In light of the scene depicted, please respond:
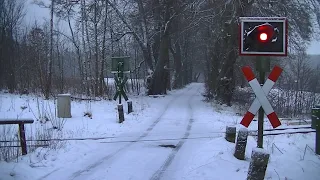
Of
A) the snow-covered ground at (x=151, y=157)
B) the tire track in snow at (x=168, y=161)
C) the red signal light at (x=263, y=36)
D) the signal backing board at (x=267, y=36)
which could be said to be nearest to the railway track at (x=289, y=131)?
the snow-covered ground at (x=151, y=157)

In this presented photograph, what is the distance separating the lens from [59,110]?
12930 mm

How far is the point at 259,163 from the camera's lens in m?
5.54

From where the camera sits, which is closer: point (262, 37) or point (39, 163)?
point (262, 37)

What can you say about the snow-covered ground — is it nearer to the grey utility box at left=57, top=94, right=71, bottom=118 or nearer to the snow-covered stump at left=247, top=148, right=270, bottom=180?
the snow-covered stump at left=247, top=148, right=270, bottom=180

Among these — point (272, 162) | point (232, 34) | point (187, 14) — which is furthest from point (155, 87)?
point (272, 162)

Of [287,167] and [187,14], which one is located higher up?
[187,14]

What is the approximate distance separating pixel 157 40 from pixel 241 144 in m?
22.4

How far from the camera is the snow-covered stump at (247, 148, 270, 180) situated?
5.51m

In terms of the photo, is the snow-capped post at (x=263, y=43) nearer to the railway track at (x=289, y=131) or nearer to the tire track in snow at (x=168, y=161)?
the tire track in snow at (x=168, y=161)

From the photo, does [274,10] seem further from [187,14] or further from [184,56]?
[184,56]

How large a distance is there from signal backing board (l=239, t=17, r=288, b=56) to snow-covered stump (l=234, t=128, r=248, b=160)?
214 cm

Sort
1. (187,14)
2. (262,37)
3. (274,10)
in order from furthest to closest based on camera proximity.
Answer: (187,14), (274,10), (262,37)

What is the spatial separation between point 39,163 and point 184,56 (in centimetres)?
4190

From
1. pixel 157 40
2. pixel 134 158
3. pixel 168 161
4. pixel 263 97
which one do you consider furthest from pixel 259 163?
pixel 157 40
